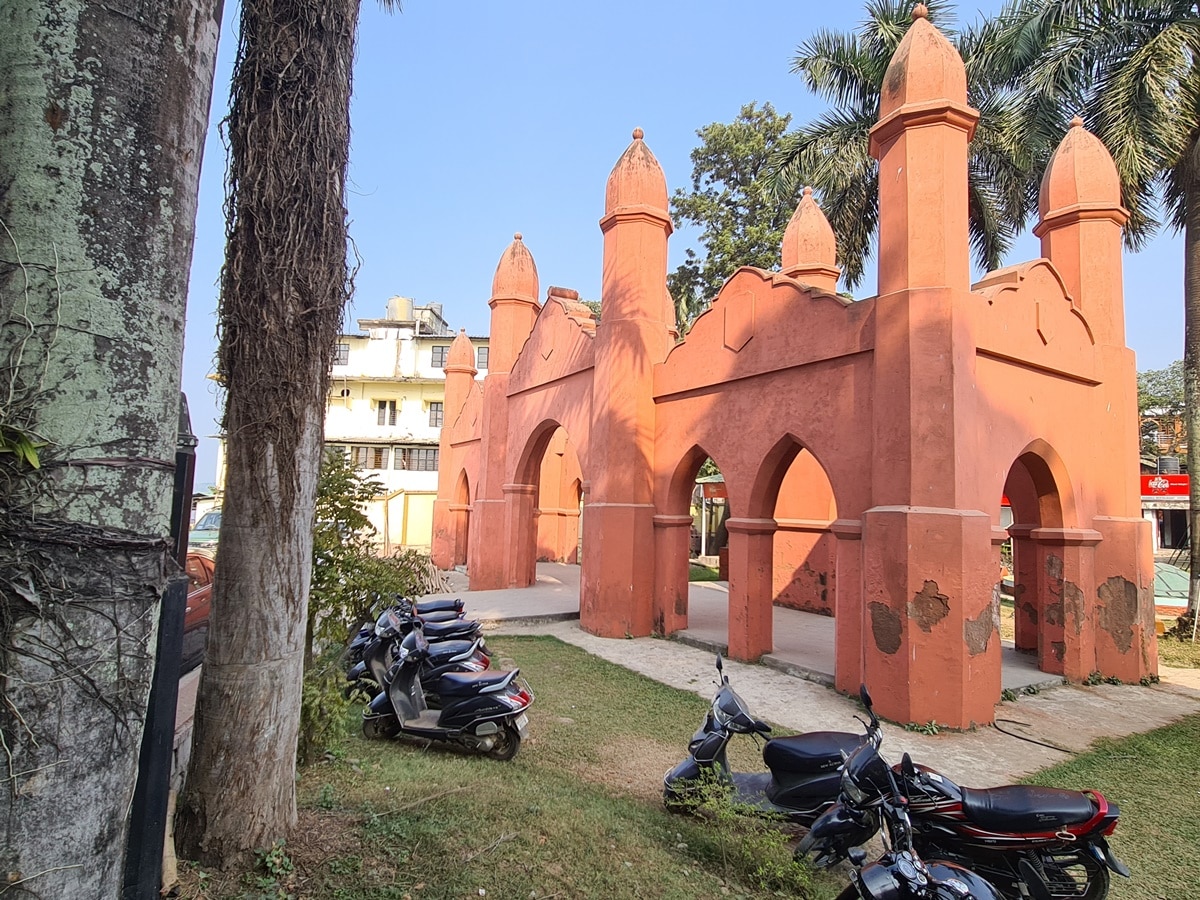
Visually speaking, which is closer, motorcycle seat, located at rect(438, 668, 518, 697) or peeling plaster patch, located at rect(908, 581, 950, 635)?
motorcycle seat, located at rect(438, 668, 518, 697)

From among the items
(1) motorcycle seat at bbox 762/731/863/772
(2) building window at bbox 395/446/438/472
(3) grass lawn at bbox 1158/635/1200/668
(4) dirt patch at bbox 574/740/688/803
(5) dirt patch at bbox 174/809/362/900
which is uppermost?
(2) building window at bbox 395/446/438/472

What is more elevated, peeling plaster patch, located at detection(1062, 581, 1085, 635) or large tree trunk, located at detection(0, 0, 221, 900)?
large tree trunk, located at detection(0, 0, 221, 900)

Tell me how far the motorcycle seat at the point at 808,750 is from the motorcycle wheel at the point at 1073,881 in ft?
3.51

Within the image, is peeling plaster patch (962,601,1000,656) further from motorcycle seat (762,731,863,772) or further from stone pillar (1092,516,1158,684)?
stone pillar (1092,516,1158,684)

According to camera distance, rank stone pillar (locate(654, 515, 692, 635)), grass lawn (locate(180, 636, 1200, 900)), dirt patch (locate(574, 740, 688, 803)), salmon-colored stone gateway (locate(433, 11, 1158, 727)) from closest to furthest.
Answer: grass lawn (locate(180, 636, 1200, 900)) < dirt patch (locate(574, 740, 688, 803)) < salmon-colored stone gateway (locate(433, 11, 1158, 727)) < stone pillar (locate(654, 515, 692, 635))

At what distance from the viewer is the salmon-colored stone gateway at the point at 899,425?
7246mm

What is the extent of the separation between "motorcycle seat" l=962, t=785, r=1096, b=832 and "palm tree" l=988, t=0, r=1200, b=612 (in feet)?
39.8

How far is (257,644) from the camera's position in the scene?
3.36 meters

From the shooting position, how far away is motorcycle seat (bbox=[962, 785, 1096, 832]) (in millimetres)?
3500

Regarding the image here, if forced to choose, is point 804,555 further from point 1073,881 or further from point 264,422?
point 264,422

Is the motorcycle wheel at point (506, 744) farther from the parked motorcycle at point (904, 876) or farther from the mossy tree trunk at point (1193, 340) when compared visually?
the mossy tree trunk at point (1193, 340)

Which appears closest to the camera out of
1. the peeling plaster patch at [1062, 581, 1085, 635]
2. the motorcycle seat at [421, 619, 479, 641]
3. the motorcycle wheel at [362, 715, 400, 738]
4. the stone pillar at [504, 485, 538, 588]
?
the motorcycle wheel at [362, 715, 400, 738]

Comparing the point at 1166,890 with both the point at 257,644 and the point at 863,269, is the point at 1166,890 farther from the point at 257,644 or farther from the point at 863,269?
the point at 863,269

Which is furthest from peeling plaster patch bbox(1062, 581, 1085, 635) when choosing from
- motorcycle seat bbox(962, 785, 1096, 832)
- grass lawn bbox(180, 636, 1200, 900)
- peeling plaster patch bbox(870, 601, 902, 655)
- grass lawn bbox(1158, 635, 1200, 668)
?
motorcycle seat bbox(962, 785, 1096, 832)
